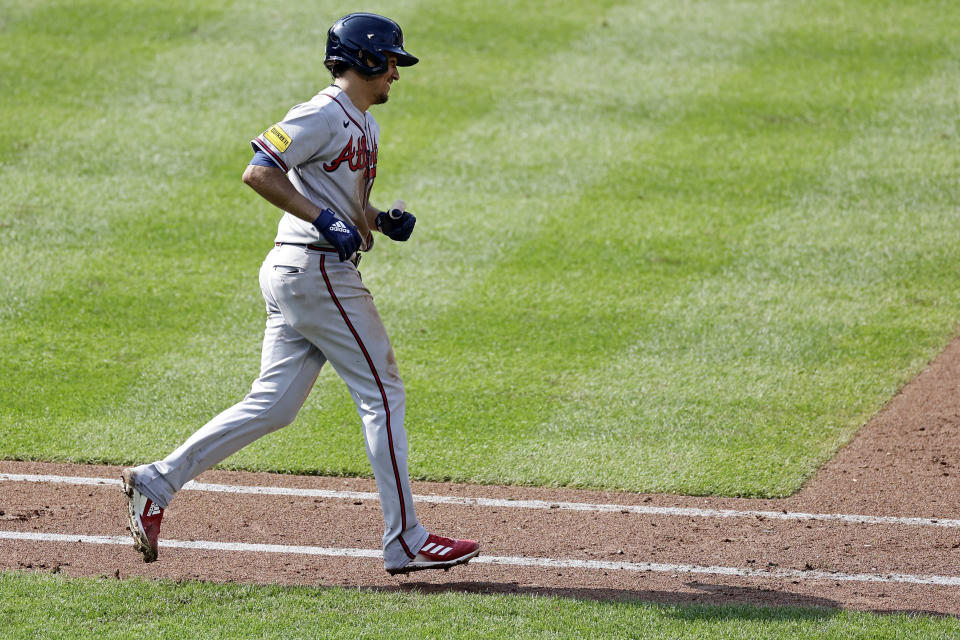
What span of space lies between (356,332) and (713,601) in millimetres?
1773

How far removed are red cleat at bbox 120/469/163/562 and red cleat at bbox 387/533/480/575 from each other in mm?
990

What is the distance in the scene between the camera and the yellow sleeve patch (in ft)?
15.1

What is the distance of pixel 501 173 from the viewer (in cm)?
1002

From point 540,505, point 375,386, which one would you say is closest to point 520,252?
point 540,505

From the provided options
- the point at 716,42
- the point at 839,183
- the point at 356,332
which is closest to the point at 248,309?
the point at 356,332

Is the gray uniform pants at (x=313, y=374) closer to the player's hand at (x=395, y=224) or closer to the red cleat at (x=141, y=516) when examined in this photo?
the red cleat at (x=141, y=516)

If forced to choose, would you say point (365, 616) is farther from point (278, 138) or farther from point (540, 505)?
point (278, 138)

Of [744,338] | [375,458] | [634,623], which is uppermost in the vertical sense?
[375,458]

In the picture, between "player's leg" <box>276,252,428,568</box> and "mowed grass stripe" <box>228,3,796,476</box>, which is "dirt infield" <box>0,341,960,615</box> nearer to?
"player's leg" <box>276,252,428,568</box>

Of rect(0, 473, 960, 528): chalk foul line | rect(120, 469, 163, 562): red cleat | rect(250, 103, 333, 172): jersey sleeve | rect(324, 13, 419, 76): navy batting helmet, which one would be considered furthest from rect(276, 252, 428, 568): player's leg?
rect(0, 473, 960, 528): chalk foul line

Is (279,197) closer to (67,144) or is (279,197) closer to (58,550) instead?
(58,550)

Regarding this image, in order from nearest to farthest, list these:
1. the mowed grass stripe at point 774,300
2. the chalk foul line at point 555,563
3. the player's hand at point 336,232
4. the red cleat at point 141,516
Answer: the player's hand at point 336,232 < the red cleat at point 141,516 < the chalk foul line at point 555,563 < the mowed grass stripe at point 774,300

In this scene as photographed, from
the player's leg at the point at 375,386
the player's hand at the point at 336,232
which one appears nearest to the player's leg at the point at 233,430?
the player's leg at the point at 375,386

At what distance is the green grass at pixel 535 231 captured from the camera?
680 cm
